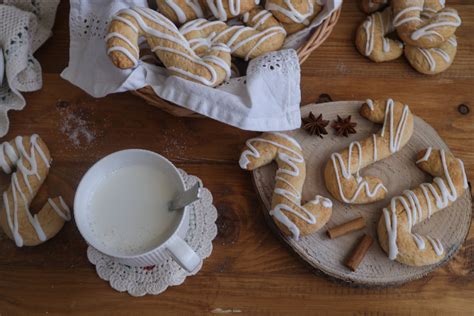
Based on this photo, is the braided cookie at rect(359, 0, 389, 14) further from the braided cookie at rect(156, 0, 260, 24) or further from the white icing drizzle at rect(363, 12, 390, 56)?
the braided cookie at rect(156, 0, 260, 24)

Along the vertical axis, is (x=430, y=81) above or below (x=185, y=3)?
below

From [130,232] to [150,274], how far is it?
13 cm

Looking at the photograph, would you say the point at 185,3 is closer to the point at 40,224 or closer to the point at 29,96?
the point at 29,96

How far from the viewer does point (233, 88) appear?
2.88 ft

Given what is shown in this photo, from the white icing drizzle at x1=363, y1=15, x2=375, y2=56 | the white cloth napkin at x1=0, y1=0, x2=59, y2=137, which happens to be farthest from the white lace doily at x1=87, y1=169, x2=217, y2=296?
the white icing drizzle at x1=363, y1=15, x2=375, y2=56

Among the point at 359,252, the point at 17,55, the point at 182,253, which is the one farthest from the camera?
the point at 17,55

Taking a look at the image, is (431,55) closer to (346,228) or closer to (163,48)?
(346,228)

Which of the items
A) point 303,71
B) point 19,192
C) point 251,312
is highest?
point 303,71

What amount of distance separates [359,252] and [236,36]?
0.45 meters

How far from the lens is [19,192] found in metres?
0.88

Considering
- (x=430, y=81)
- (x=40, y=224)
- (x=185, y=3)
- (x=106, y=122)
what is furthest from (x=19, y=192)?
(x=430, y=81)

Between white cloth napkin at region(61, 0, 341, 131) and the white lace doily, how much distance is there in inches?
7.6

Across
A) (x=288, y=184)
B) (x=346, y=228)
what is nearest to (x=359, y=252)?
(x=346, y=228)

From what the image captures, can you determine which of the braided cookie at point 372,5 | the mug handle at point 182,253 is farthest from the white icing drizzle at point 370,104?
the mug handle at point 182,253
